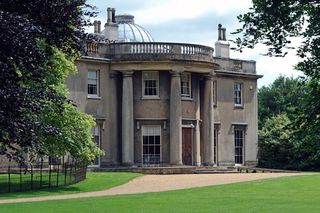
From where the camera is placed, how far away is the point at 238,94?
49.9 metres

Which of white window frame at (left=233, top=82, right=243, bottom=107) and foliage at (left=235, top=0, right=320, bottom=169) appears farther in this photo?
white window frame at (left=233, top=82, right=243, bottom=107)

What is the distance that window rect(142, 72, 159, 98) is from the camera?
42.8 m

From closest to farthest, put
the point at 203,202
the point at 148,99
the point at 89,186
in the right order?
1. the point at 203,202
2. the point at 89,186
3. the point at 148,99

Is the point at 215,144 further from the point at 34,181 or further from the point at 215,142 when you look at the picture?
the point at 34,181

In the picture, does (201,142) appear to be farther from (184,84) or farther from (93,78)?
(93,78)

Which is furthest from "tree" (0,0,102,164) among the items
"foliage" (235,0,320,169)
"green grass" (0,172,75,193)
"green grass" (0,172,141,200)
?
"green grass" (0,172,75,193)

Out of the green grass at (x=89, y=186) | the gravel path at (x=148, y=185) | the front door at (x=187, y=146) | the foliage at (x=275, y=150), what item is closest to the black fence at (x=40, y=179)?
the green grass at (x=89, y=186)

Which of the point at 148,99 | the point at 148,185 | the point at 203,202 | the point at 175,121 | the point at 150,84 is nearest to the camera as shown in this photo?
the point at 203,202

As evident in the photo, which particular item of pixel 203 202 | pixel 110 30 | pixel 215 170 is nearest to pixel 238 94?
pixel 215 170

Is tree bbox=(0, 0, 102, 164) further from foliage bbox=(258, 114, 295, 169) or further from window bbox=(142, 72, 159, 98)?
foliage bbox=(258, 114, 295, 169)

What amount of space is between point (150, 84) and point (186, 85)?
92.2 inches

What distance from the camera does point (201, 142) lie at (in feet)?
147

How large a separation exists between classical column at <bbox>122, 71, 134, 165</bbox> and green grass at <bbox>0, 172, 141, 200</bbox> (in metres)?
5.15

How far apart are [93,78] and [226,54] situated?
1244cm
